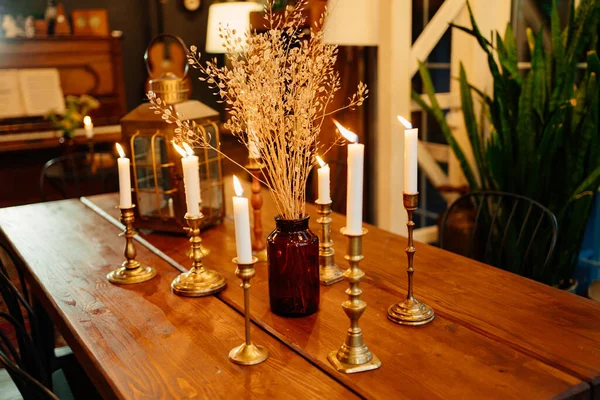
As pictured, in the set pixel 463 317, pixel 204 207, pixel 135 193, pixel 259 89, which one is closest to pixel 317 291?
pixel 463 317

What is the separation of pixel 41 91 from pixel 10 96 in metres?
0.24

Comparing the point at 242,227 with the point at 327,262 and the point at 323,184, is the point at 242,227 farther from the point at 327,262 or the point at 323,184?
the point at 327,262

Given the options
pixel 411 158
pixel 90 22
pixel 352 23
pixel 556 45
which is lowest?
pixel 411 158

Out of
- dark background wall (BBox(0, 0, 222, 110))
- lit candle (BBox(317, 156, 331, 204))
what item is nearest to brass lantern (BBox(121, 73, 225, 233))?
lit candle (BBox(317, 156, 331, 204))

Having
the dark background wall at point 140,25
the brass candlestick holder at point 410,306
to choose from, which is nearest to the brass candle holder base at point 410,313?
the brass candlestick holder at point 410,306

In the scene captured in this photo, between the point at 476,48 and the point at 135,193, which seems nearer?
the point at 135,193

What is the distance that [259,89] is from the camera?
1230 millimetres

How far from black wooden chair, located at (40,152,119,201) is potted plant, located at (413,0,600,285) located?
84.6 inches

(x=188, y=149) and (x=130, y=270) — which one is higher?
(x=188, y=149)

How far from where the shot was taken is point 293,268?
130cm

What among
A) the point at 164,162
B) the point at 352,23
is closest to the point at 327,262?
the point at 164,162

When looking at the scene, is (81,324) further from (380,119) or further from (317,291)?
(380,119)

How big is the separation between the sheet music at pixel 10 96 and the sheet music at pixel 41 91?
4 cm

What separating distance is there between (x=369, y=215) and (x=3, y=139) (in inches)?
111
